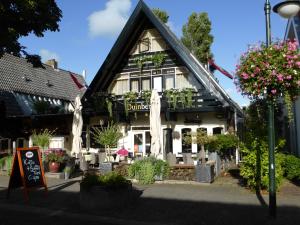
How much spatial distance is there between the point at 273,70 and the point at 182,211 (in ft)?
12.5

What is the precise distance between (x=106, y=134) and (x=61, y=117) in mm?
6403

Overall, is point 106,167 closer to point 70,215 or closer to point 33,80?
point 70,215

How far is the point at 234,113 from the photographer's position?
20.0 meters

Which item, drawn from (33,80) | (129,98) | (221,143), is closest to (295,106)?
(221,143)

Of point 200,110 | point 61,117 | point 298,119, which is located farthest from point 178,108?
point 61,117

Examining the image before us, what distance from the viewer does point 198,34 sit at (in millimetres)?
33438

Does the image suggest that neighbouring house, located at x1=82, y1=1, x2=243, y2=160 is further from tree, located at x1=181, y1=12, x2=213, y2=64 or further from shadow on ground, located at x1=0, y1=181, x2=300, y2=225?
tree, located at x1=181, y1=12, x2=213, y2=64

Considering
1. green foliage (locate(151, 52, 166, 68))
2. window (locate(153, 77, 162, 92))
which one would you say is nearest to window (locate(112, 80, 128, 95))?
window (locate(153, 77, 162, 92))

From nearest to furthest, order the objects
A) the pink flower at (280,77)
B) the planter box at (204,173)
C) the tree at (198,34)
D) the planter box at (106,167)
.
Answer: the pink flower at (280,77) < the planter box at (204,173) < the planter box at (106,167) < the tree at (198,34)

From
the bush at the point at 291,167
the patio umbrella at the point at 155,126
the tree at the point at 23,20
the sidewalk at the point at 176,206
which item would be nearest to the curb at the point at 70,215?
the sidewalk at the point at 176,206

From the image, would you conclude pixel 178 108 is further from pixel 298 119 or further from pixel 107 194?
pixel 107 194

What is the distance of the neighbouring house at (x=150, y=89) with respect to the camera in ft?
64.9

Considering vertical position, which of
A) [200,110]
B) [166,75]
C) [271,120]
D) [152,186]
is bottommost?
[152,186]

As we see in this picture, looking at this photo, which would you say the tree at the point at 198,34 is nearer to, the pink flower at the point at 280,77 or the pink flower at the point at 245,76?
the pink flower at the point at 245,76
